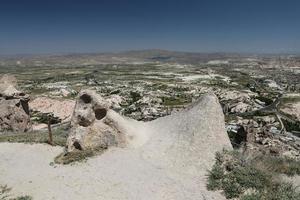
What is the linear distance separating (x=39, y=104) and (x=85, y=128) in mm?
62571

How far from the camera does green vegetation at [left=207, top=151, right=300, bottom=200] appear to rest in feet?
62.8

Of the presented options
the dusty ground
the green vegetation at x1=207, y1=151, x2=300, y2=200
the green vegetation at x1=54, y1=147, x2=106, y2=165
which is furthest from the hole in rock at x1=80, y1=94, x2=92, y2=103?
the green vegetation at x1=207, y1=151, x2=300, y2=200

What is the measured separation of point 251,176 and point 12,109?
30858mm

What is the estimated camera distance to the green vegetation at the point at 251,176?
19.2 metres

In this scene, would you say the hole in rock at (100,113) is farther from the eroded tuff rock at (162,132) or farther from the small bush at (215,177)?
the small bush at (215,177)

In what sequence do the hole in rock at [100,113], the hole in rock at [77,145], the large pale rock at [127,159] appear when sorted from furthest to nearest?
the hole in rock at [100,113] < the hole in rock at [77,145] < the large pale rock at [127,159]

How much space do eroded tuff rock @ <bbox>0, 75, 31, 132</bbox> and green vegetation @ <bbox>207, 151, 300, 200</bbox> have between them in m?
27.9

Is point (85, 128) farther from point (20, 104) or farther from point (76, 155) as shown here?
point (20, 104)

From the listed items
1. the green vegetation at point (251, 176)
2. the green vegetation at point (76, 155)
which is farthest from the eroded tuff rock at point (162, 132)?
the green vegetation at point (251, 176)

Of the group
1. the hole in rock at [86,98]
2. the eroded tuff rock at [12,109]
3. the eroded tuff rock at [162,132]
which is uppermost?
the hole in rock at [86,98]

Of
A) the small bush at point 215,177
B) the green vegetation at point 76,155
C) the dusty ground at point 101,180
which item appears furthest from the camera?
the green vegetation at point 76,155

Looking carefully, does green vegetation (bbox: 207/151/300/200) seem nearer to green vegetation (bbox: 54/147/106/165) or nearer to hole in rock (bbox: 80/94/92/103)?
green vegetation (bbox: 54/147/106/165)

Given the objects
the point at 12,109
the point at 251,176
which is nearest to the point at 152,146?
the point at 251,176

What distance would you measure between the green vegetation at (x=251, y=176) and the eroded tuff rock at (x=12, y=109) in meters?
27.9
